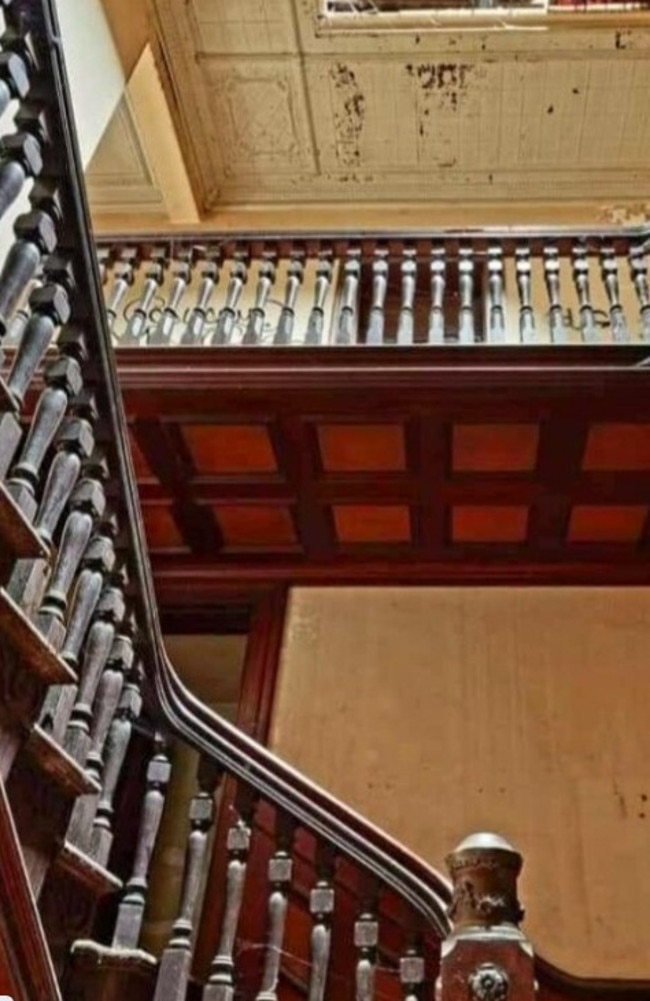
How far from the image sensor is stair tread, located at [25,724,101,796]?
1909mm

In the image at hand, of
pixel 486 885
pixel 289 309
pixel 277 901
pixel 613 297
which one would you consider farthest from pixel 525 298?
pixel 486 885

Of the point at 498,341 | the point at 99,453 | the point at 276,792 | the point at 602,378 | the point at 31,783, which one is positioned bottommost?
the point at 31,783

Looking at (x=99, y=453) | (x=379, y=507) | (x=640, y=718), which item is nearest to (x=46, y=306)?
(x=99, y=453)

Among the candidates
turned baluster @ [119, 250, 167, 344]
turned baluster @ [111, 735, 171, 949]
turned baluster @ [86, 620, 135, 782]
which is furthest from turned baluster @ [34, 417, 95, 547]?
turned baluster @ [119, 250, 167, 344]

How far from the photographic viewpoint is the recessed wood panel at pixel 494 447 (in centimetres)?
423

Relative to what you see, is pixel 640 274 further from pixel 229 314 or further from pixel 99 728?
pixel 99 728

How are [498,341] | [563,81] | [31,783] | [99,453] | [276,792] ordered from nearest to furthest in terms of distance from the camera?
[31,783]
[99,453]
[276,792]
[498,341]
[563,81]

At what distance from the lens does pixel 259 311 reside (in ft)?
14.7

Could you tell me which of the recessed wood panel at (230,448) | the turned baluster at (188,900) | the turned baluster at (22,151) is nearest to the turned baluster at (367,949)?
the turned baluster at (188,900)

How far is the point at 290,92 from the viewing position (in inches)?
250

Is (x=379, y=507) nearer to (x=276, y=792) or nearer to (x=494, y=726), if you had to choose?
(x=494, y=726)

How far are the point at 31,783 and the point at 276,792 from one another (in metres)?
0.86

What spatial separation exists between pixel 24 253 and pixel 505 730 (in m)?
3.31

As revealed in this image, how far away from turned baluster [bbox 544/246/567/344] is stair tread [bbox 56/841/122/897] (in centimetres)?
285
